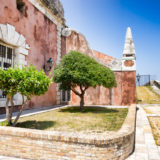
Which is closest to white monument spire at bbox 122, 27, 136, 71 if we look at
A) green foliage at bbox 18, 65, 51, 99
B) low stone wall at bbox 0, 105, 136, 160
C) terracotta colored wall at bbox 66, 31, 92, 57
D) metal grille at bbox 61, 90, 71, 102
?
terracotta colored wall at bbox 66, 31, 92, 57

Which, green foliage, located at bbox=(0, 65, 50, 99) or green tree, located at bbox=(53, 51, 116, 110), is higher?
green tree, located at bbox=(53, 51, 116, 110)

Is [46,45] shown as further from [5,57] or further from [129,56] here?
[129,56]

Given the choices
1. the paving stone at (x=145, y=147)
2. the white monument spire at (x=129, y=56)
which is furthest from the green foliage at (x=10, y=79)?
the white monument spire at (x=129, y=56)

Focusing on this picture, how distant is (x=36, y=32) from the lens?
9391 mm

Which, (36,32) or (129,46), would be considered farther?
(129,46)

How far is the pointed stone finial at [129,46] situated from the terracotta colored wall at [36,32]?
5.12m

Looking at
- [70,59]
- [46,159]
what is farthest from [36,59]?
[46,159]

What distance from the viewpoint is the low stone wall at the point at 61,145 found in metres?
3.06

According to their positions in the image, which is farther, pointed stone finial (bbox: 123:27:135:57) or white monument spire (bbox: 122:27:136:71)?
pointed stone finial (bbox: 123:27:135:57)

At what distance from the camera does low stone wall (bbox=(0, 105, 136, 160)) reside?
306cm

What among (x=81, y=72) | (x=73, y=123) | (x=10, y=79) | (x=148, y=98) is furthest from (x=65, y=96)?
(x=148, y=98)

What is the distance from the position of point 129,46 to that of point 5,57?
336 inches

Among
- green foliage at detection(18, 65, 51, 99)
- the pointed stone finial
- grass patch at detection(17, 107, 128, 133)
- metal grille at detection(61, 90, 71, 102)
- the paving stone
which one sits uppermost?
the pointed stone finial

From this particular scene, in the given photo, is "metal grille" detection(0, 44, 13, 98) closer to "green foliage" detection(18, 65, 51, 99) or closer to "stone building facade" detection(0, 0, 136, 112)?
"stone building facade" detection(0, 0, 136, 112)
